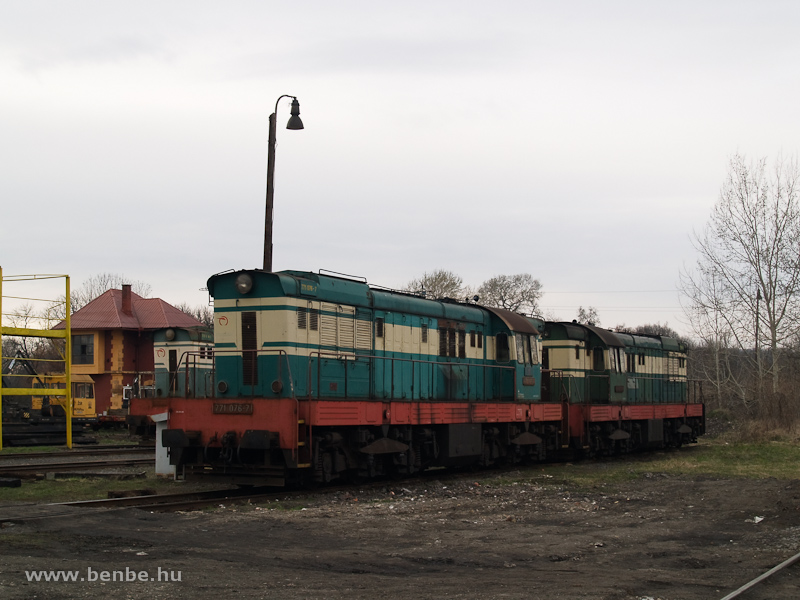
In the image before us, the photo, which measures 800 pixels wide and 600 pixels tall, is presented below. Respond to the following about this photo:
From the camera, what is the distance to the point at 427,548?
31.6 ft

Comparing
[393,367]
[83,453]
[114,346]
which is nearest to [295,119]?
[393,367]

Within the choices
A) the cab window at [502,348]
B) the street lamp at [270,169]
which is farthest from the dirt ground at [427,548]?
the street lamp at [270,169]

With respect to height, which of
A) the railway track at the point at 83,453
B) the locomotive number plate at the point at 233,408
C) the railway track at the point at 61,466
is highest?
the locomotive number plate at the point at 233,408

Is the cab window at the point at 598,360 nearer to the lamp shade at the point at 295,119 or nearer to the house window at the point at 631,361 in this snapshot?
the house window at the point at 631,361

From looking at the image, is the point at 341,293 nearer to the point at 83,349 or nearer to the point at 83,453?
the point at 83,453

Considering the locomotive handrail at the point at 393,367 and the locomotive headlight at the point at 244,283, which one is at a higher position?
the locomotive headlight at the point at 244,283

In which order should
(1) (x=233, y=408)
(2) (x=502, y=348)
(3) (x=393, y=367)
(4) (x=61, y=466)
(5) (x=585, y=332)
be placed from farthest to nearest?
(5) (x=585, y=332) → (2) (x=502, y=348) → (4) (x=61, y=466) → (3) (x=393, y=367) → (1) (x=233, y=408)

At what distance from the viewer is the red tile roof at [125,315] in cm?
4466

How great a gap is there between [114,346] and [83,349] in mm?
1827

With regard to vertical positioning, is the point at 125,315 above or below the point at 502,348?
above

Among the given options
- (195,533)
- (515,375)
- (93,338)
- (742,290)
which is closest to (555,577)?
(195,533)

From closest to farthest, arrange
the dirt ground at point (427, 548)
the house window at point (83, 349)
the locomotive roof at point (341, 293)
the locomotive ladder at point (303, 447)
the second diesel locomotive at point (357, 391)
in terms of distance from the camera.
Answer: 1. the dirt ground at point (427, 548)
2. the locomotive ladder at point (303, 447)
3. the second diesel locomotive at point (357, 391)
4. the locomotive roof at point (341, 293)
5. the house window at point (83, 349)

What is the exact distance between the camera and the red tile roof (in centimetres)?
4466

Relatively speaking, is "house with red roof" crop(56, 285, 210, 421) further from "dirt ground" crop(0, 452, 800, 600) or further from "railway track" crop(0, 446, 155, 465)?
"dirt ground" crop(0, 452, 800, 600)
